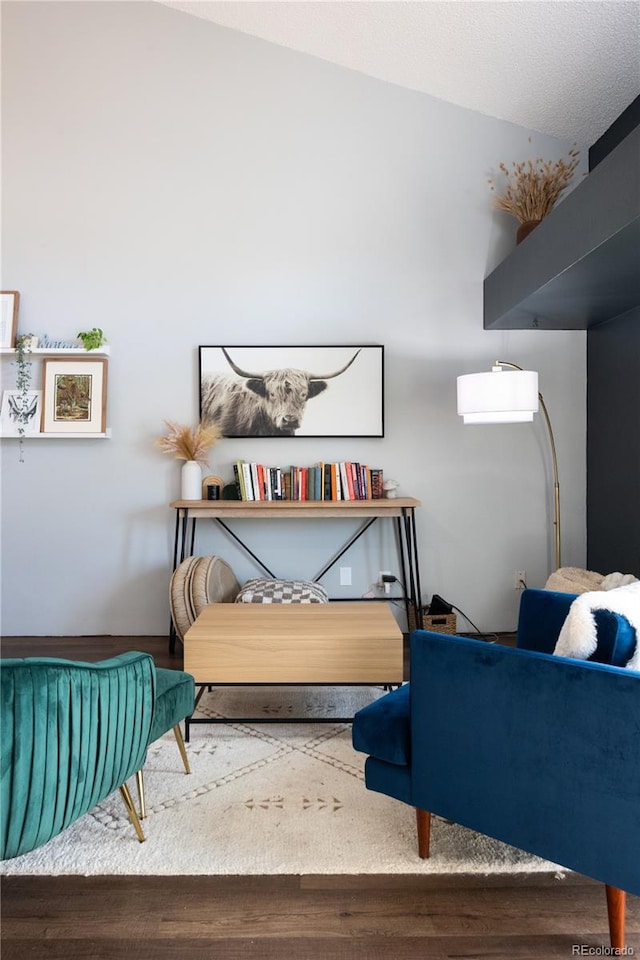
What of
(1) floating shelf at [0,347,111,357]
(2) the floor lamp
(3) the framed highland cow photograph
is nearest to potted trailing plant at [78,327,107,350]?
(1) floating shelf at [0,347,111,357]

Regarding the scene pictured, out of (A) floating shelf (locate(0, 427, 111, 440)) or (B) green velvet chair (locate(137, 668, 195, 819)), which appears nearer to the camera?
(B) green velvet chair (locate(137, 668, 195, 819))

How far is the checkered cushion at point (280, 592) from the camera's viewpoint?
146 inches

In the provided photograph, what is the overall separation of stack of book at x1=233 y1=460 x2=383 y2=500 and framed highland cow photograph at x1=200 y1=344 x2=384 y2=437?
9.3 inches

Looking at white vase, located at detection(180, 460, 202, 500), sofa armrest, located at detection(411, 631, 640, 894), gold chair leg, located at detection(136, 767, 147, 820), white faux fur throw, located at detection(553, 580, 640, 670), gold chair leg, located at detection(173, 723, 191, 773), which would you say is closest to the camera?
sofa armrest, located at detection(411, 631, 640, 894)

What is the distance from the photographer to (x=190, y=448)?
406 cm

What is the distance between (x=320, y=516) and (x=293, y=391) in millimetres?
824

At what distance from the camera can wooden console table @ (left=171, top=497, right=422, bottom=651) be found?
3.85 meters

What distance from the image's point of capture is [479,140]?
4.18m

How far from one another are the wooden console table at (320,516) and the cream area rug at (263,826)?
143 cm

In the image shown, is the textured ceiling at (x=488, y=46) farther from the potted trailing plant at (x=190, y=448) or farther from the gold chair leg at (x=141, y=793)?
the gold chair leg at (x=141, y=793)

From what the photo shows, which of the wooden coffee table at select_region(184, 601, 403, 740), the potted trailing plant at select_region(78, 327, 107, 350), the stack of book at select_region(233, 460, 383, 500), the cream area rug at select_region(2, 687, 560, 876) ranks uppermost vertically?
the potted trailing plant at select_region(78, 327, 107, 350)

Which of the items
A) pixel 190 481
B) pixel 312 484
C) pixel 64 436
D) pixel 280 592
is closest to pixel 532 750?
pixel 280 592

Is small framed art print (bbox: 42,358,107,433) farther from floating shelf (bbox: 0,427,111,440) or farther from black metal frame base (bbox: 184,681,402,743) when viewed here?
black metal frame base (bbox: 184,681,402,743)

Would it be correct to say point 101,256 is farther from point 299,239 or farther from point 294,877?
point 294,877
